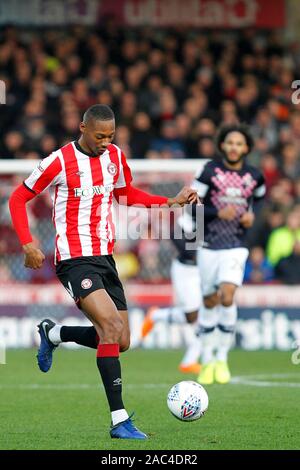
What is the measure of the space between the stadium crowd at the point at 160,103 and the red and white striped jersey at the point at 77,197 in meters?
7.58

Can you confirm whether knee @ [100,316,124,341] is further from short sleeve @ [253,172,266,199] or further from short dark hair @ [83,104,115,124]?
short sleeve @ [253,172,266,199]

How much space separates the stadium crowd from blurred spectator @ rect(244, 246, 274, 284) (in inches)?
0.5

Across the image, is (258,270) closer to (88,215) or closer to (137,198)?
(137,198)

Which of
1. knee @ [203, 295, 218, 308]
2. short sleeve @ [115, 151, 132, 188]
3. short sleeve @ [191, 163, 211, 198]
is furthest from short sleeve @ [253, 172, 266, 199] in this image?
short sleeve @ [115, 151, 132, 188]

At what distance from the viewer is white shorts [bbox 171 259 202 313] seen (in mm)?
12523

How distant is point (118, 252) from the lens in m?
15.5

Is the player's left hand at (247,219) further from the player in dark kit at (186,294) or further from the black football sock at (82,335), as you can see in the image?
the black football sock at (82,335)

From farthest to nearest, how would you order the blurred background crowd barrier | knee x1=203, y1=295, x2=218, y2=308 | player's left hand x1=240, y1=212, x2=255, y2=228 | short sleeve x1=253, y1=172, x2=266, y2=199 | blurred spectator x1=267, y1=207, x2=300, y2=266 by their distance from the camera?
blurred spectator x1=267, y1=207, x2=300, y2=266, the blurred background crowd barrier, knee x1=203, y1=295, x2=218, y2=308, short sleeve x1=253, y1=172, x2=266, y2=199, player's left hand x1=240, y1=212, x2=255, y2=228

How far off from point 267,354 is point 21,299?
10.8ft

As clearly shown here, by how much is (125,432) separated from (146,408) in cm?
181

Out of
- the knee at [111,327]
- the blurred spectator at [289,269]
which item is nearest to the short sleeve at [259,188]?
the knee at [111,327]

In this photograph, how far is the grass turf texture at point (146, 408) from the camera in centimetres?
697

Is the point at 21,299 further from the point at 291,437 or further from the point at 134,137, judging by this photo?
the point at 291,437
